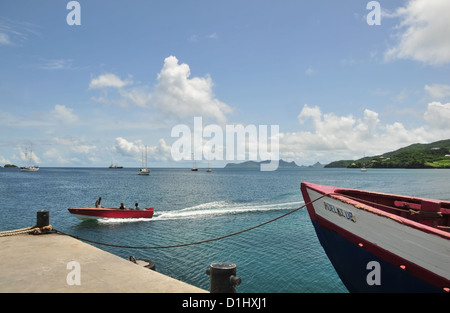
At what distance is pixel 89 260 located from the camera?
713 cm

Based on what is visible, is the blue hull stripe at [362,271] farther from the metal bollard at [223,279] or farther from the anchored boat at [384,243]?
the metal bollard at [223,279]

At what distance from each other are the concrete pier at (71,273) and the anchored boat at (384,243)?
4.61 metres

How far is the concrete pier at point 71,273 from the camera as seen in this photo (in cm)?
544

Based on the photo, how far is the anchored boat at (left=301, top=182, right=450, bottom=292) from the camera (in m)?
6.02

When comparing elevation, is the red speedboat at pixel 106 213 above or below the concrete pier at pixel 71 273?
below

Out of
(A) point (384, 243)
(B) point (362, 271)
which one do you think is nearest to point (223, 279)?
(A) point (384, 243)

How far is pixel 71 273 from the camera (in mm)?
6070

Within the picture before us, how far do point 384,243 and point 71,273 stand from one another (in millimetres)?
7086

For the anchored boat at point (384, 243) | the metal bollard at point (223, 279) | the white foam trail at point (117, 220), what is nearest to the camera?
the metal bollard at point (223, 279)

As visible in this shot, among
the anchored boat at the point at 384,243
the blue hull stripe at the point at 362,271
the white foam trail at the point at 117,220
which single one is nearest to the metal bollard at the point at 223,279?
the anchored boat at the point at 384,243

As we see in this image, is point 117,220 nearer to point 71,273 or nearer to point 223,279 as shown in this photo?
point 71,273
